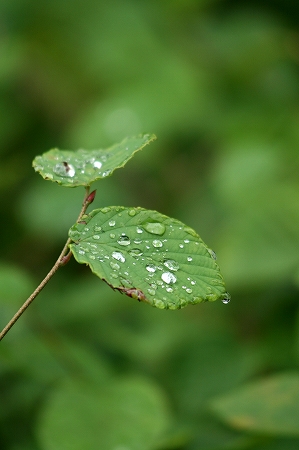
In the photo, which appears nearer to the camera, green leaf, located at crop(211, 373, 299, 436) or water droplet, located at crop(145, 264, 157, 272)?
water droplet, located at crop(145, 264, 157, 272)

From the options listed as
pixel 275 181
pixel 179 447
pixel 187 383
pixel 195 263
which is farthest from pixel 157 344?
pixel 195 263

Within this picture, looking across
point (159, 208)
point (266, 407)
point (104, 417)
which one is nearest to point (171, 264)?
point (266, 407)

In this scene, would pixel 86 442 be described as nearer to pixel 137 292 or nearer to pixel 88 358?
pixel 88 358

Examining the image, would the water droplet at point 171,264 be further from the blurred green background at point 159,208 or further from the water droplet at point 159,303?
the blurred green background at point 159,208

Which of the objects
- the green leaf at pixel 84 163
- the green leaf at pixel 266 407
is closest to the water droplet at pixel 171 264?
the green leaf at pixel 84 163

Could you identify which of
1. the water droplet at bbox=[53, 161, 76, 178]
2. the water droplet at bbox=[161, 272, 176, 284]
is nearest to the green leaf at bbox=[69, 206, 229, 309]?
the water droplet at bbox=[161, 272, 176, 284]

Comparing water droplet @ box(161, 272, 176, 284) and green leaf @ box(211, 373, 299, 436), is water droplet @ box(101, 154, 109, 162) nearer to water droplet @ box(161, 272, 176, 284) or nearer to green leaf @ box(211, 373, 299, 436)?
water droplet @ box(161, 272, 176, 284)
